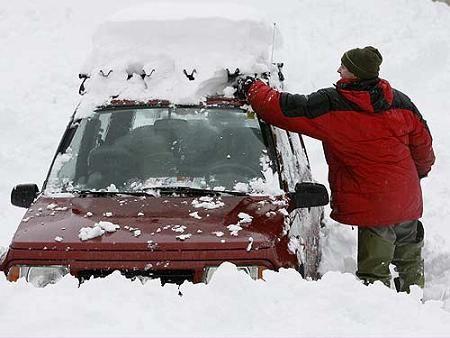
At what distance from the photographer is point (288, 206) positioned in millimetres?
4582

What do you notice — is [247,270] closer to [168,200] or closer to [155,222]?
[155,222]

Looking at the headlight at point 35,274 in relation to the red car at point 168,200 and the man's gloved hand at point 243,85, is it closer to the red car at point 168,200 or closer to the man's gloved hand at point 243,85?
the red car at point 168,200

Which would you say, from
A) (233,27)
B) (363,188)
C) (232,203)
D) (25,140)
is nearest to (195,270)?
(232,203)

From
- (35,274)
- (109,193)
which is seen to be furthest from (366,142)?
(35,274)

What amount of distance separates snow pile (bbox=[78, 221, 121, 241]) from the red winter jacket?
1375mm

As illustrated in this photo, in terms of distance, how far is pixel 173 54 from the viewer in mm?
5430

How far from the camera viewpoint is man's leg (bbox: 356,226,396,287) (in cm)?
500

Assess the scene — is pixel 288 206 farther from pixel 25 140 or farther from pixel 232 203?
pixel 25 140

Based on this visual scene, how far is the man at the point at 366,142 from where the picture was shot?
186 inches

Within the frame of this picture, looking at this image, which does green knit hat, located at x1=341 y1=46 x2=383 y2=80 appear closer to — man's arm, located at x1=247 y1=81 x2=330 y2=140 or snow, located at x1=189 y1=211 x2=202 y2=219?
man's arm, located at x1=247 y1=81 x2=330 y2=140

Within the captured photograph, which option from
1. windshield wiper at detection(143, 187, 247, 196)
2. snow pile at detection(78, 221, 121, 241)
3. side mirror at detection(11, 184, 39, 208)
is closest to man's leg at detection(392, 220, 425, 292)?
windshield wiper at detection(143, 187, 247, 196)

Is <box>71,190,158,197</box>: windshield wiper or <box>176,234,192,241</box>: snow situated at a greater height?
<box>71,190,158,197</box>: windshield wiper

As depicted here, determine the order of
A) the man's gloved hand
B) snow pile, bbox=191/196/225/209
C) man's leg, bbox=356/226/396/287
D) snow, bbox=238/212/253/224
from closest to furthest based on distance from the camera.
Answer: snow, bbox=238/212/253/224, snow pile, bbox=191/196/225/209, man's leg, bbox=356/226/396/287, the man's gloved hand

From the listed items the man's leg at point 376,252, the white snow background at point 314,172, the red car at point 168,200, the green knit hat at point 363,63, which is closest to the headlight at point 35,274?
the red car at point 168,200
